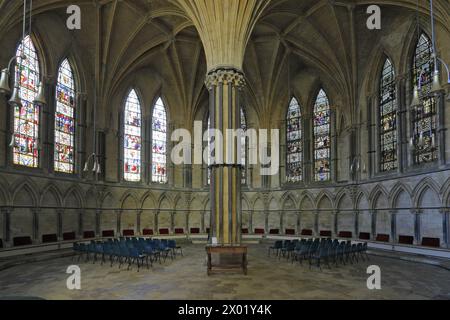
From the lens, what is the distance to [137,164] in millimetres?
27609

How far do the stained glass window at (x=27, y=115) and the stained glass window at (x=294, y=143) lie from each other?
1889 centimetres

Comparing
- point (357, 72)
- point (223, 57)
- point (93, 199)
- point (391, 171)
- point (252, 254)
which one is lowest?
point (252, 254)

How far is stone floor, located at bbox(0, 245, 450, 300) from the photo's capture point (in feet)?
34.8

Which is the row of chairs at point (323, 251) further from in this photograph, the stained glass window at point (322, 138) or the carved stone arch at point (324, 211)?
the stained glass window at point (322, 138)

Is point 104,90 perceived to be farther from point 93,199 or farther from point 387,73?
point 387,73

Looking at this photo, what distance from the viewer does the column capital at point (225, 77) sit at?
16453 millimetres

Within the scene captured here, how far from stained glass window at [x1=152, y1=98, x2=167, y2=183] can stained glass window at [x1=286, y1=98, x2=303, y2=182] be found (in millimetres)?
10553

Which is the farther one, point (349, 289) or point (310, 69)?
point (310, 69)

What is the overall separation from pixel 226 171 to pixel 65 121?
42.4 feet

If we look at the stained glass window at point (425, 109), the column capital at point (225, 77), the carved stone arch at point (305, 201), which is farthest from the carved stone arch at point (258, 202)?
the column capital at point (225, 77)

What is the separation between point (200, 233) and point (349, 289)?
1871cm
